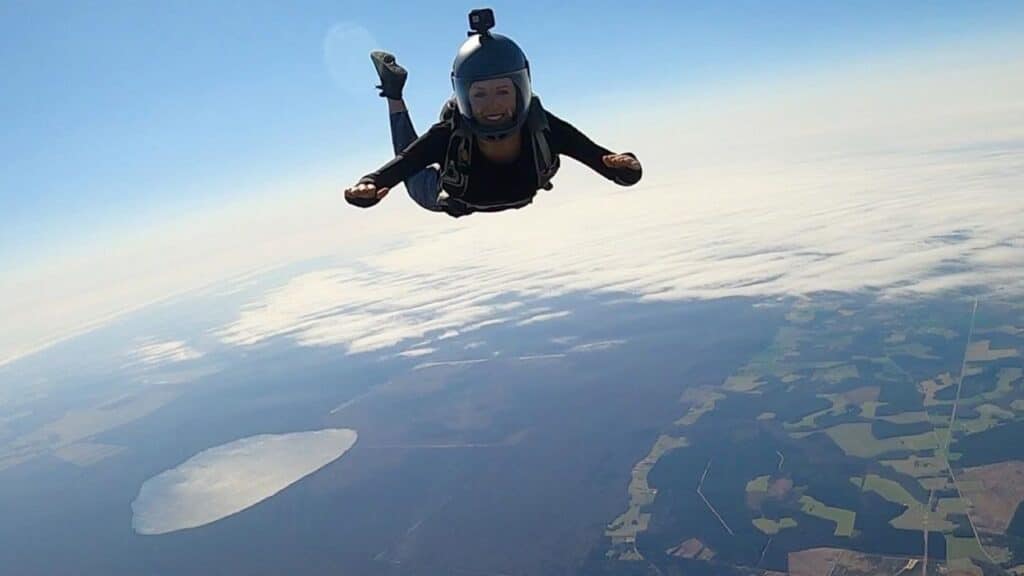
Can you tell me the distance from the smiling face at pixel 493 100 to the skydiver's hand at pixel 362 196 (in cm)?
93

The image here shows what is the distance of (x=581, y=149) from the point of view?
513 cm

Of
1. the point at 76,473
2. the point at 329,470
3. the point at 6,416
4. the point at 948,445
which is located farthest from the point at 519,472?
the point at 6,416

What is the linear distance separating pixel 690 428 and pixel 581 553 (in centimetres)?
2570

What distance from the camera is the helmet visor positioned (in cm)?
421

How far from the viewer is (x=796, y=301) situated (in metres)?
113

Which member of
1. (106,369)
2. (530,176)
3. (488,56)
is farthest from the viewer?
(106,369)

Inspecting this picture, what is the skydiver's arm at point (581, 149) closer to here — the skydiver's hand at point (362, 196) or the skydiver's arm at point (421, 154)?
the skydiver's arm at point (421, 154)

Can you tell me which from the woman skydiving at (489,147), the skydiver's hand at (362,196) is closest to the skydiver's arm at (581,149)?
the woman skydiving at (489,147)

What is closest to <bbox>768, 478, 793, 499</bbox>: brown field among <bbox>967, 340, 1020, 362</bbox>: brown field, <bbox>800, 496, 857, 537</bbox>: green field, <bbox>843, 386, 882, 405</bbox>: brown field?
<bbox>800, 496, 857, 537</bbox>: green field

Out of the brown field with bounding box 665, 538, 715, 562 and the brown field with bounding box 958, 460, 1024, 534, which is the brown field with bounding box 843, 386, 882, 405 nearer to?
the brown field with bounding box 958, 460, 1024, 534

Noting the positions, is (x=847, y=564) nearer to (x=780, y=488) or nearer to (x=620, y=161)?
(x=780, y=488)

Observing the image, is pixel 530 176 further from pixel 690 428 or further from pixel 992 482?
pixel 690 428

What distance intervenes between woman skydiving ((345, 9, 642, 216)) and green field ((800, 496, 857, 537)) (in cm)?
4566

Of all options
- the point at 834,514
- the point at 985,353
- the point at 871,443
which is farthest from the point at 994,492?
the point at 985,353
